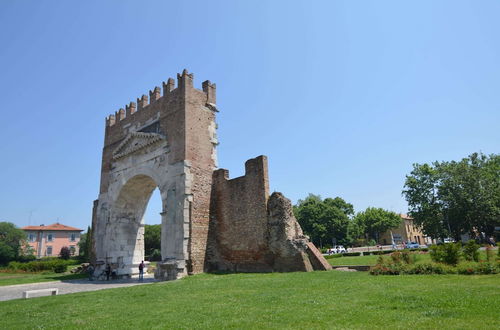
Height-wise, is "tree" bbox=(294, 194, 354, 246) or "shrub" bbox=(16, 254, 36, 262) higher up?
"tree" bbox=(294, 194, 354, 246)

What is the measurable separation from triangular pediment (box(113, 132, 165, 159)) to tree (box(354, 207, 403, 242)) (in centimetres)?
5253

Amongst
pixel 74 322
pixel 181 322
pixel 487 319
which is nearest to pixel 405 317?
Result: pixel 487 319

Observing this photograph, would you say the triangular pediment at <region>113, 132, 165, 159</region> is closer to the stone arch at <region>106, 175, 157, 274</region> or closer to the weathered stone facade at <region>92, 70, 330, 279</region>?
the weathered stone facade at <region>92, 70, 330, 279</region>

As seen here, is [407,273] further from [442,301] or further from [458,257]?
[442,301]

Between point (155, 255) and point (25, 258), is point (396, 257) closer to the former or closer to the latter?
point (155, 255)

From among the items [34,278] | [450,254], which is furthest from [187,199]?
[34,278]

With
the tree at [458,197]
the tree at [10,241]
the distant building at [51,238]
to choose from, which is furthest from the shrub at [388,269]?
the distant building at [51,238]

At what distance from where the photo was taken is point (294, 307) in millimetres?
6184

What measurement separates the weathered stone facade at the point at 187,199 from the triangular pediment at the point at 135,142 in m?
0.06

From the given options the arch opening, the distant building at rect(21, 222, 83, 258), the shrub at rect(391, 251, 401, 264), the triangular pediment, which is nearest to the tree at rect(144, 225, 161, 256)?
the distant building at rect(21, 222, 83, 258)

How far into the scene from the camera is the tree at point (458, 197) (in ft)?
111

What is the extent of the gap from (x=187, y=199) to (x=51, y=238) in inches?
2319

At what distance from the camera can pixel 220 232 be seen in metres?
15.8

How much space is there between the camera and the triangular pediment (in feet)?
57.3
